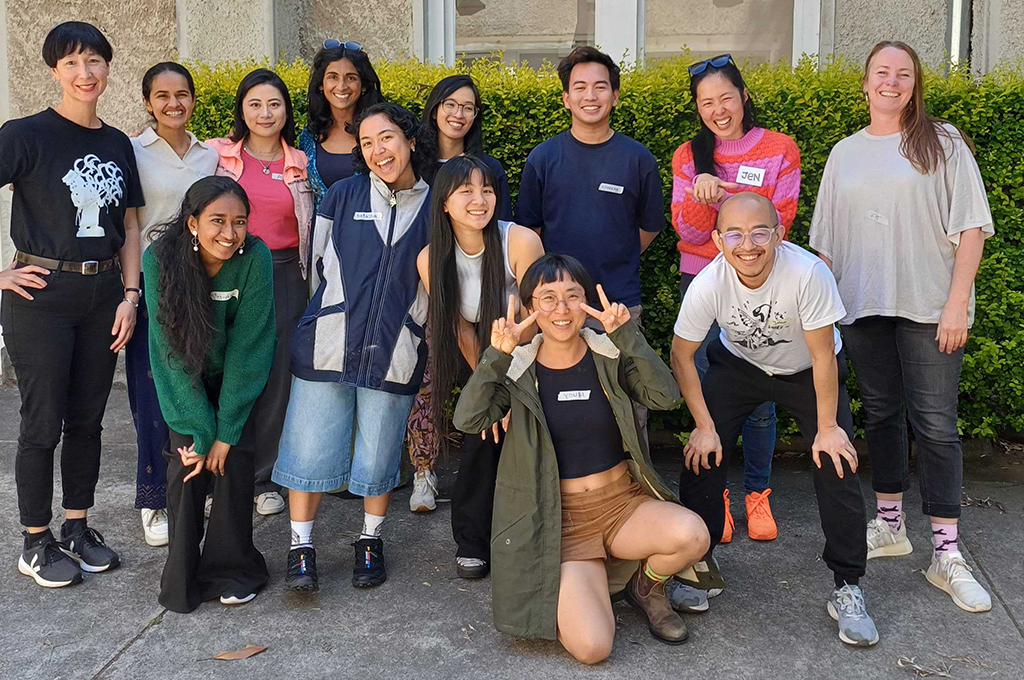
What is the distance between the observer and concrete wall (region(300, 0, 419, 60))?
702 cm

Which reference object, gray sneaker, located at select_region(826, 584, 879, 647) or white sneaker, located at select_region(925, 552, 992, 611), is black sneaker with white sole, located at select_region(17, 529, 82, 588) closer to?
gray sneaker, located at select_region(826, 584, 879, 647)

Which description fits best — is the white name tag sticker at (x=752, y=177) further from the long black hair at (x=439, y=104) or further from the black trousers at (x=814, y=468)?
the long black hair at (x=439, y=104)

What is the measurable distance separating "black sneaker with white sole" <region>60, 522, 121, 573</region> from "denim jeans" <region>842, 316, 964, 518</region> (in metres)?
3.22

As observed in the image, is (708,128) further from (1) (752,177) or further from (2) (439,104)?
(2) (439,104)

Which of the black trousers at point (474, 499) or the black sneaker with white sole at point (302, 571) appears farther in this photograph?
the black trousers at point (474, 499)

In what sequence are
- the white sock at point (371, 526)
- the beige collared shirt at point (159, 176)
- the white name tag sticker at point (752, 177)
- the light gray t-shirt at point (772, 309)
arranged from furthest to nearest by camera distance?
the beige collared shirt at point (159, 176)
the white name tag sticker at point (752, 177)
the white sock at point (371, 526)
the light gray t-shirt at point (772, 309)

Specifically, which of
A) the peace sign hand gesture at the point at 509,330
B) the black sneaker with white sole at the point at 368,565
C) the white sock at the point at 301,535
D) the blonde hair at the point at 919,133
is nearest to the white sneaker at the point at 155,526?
the white sock at the point at 301,535

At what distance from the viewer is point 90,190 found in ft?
12.7

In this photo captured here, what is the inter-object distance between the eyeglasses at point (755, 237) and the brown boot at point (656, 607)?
120cm

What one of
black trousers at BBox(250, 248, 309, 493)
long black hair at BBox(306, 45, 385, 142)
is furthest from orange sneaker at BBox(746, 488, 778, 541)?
long black hair at BBox(306, 45, 385, 142)

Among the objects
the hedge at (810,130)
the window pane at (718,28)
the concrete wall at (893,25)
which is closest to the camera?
the hedge at (810,130)

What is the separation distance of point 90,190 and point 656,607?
2.73m

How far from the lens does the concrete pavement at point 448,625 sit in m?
3.27

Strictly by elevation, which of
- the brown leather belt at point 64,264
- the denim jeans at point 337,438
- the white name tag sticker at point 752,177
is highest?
the white name tag sticker at point 752,177
